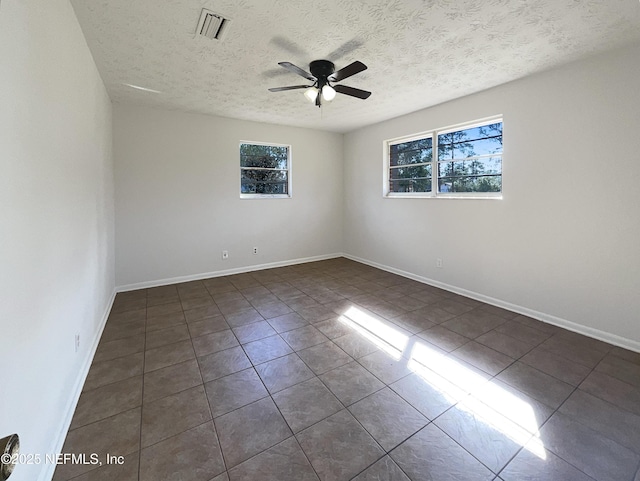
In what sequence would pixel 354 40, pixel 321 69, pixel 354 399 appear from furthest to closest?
pixel 321 69 < pixel 354 40 < pixel 354 399

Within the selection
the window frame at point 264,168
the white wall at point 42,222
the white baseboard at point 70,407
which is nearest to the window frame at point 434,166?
the window frame at point 264,168

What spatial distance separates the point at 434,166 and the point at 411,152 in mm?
576

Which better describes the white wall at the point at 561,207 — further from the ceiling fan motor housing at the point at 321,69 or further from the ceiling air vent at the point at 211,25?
the ceiling air vent at the point at 211,25

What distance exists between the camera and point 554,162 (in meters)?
2.92

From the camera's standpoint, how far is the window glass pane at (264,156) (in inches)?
195

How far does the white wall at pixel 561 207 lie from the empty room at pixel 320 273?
0.02 meters

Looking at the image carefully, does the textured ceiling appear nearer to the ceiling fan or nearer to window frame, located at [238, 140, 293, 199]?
the ceiling fan

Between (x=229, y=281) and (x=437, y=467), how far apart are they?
3.73 m

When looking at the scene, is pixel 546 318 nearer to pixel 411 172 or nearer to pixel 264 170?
pixel 411 172

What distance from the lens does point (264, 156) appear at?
203 inches

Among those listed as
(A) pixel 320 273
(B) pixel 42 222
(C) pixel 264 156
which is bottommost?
(A) pixel 320 273

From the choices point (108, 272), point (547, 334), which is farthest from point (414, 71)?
point (108, 272)

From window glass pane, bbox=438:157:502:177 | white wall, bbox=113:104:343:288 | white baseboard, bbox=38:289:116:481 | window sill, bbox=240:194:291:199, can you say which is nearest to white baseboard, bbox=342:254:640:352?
window glass pane, bbox=438:157:502:177

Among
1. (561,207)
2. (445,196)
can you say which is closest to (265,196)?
(445,196)
